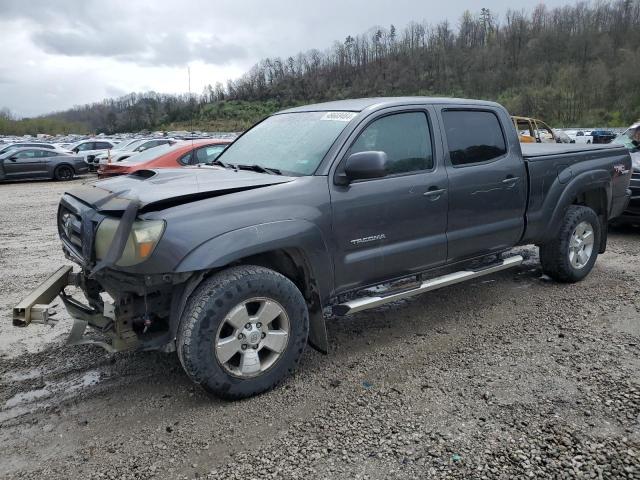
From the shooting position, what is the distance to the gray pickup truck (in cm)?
318

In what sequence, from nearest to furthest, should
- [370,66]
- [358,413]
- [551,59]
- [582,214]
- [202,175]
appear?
[358,413] < [202,175] < [582,214] < [551,59] < [370,66]

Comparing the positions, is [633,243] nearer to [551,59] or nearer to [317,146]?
[317,146]

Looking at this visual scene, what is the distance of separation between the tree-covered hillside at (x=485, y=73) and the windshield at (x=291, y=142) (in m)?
67.2

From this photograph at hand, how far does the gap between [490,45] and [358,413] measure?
12247 centimetres

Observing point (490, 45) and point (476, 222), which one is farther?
point (490, 45)

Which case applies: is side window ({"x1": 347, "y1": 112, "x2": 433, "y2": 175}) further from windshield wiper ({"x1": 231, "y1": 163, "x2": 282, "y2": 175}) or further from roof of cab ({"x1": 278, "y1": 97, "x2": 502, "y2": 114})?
windshield wiper ({"x1": 231, "y1": 163, "x2": 282, "y2": 175})

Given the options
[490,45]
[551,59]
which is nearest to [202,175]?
[551,59]

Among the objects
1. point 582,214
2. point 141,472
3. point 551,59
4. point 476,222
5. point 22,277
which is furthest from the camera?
point 551,59

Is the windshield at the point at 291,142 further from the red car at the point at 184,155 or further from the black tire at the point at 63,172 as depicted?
the black tire at the point at 63,172

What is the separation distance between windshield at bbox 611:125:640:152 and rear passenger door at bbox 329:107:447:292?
6015 millimetres

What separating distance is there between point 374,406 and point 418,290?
1150mm

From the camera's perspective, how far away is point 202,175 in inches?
153

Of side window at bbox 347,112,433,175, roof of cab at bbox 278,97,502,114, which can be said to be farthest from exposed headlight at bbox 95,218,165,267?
roof of cab at bbox 278,97,502,114

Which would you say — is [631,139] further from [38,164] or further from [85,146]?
[85,146]
